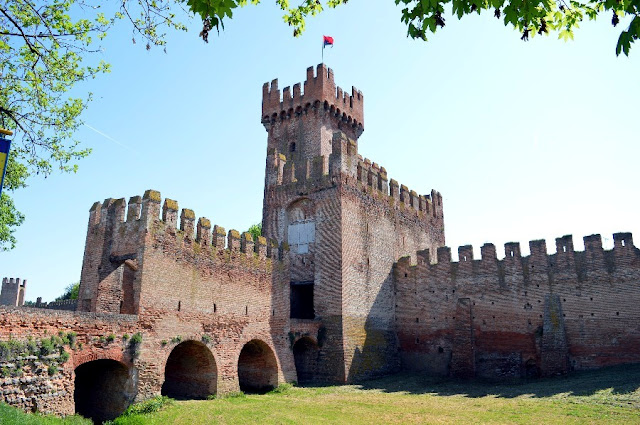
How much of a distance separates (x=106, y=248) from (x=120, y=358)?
15.4 feet

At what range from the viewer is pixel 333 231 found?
23.9 metres

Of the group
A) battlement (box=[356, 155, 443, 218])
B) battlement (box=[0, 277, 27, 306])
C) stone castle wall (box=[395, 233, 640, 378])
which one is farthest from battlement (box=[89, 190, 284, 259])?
battlement (box=[0, 277, 27, 306])

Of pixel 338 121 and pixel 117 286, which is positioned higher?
pixel 338 121

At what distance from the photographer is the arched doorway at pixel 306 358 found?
74.9 feet

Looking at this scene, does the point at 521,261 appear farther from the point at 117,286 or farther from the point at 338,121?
the point at 117,286

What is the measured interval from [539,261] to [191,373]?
17.2 meters

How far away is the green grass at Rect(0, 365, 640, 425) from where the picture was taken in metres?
14.2

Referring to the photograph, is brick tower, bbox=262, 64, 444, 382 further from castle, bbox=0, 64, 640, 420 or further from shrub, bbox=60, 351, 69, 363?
shrub, bbox=60, 351, 69, 363

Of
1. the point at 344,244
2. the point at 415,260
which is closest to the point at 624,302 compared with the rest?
the point at 415,260

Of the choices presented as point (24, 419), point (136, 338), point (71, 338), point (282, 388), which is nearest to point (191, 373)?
point (282, 388)

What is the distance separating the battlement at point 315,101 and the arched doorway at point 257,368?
1478cm

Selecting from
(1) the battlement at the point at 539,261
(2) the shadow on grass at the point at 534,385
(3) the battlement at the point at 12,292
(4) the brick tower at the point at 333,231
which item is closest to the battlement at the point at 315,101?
(4) the brick tower at the point at 333,231

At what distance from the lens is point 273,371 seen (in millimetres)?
20797

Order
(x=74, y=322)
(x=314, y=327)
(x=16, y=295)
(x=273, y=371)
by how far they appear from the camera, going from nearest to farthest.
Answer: (x=74, y=322)
(x=273, y=371)
(x=314, y=327)
(x=16, y=295)
